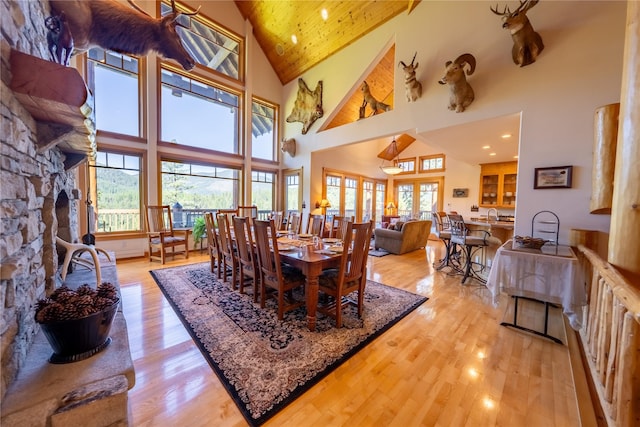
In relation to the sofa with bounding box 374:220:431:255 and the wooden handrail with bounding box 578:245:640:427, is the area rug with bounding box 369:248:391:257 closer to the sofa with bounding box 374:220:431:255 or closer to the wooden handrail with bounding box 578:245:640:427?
the sofa with bounding box 374:220:431:255

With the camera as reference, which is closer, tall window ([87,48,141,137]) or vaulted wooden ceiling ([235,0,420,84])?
tall window ([87,48,141,137])

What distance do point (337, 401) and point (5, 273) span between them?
5.78 ft

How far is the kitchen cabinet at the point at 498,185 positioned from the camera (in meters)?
6.34

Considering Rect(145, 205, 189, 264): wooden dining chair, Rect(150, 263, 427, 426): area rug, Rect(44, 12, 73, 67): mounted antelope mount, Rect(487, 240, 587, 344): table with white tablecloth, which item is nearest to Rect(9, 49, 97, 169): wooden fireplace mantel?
Rect(44, 12, 73, 67): mounted antelope mount

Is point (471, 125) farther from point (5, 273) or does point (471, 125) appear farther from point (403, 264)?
point (5, 273)

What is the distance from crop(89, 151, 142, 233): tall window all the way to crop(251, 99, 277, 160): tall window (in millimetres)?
2793

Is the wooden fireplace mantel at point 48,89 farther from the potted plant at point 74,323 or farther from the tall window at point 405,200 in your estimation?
the tall window at point 405,200

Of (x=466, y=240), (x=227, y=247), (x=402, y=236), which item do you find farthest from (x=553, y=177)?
(x=227, y=247)

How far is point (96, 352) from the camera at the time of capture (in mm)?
1295

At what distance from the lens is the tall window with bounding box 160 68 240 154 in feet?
17.1

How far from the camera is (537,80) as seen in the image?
3053mm

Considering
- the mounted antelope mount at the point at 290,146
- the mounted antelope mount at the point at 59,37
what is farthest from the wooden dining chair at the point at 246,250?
the mounted antelope mount at the point at 290,146

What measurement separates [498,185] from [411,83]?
4.46 metres

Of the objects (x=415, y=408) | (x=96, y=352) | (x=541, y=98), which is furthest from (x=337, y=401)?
(x=541, y=98)
